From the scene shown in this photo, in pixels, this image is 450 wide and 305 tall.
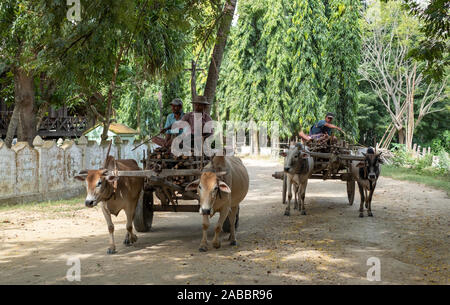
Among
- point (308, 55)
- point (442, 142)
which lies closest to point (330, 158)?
point (308, 55)

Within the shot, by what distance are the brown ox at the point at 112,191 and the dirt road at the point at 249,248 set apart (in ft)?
1.65

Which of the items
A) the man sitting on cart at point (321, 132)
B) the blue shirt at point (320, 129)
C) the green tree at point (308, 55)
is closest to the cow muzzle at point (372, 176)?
the man sitting on cart at point (321, 132)

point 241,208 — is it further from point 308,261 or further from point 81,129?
point 81,129

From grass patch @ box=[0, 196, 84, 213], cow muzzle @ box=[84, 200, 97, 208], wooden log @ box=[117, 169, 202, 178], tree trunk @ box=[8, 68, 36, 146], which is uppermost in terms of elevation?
tree trunk @ box=[8, 68, 36, 146]

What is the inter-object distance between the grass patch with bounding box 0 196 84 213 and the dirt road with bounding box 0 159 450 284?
0.25 feet

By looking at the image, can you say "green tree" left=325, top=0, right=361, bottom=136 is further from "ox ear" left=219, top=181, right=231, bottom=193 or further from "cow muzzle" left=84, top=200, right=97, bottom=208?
"cow muzzle" left=84, top=200, right=97, bottom=208

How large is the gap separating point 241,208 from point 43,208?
5.09 meters

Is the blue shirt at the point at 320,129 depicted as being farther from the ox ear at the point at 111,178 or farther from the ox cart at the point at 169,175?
the ox ear at the point at 111,178

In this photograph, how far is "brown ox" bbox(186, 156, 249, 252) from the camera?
6.78 metres

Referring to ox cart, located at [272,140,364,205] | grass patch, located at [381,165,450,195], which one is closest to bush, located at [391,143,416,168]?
grass patch, located at [381,165,450,195]

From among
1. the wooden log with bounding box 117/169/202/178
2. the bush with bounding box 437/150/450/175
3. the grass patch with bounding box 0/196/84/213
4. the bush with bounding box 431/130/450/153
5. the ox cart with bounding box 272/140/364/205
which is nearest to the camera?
the wooden log with bounding box 117/169/202/178

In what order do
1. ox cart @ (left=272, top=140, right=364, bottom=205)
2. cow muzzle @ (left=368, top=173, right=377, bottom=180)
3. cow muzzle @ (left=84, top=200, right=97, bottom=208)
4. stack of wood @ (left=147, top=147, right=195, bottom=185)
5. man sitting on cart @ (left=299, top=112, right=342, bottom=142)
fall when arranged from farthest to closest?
man sitting on cart @ (left=299, top=112, right=342, bottom=142), ox cart @ (left=272, top=140, right=364, bottom=205), cow muzzle @ (left=368, top=173, right=377, bottom=180), stack of wood @ (left=147, top=147, right=195, bottom=185), cow muzzle @ (left=84, top=200, right=97, bottom=208)
